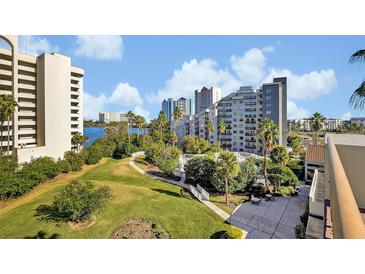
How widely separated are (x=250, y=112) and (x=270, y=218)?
23.3m

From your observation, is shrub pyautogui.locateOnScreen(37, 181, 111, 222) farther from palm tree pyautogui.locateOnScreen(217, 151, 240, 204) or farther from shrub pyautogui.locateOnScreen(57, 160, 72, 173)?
palm tree pyautogui.locateOnScreen(217, 151, 240, 204)

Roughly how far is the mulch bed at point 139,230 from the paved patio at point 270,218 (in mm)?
3471

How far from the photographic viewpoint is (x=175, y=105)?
4206 centimetres

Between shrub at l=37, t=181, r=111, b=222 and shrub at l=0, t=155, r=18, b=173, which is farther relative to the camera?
shrub at l=0, t=155, r=18, b=173

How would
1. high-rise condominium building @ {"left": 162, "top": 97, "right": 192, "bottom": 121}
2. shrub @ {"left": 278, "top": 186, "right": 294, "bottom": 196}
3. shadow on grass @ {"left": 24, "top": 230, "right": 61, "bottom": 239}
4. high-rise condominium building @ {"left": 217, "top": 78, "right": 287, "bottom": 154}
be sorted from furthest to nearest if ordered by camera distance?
high-rise condominium building @ {"left": 162, "top": 97, "right": 192, "bottom": 121} < high-rise condominium building @ {"left": 217, "top": 78, "right": 287, "bottom": 154} < shrub @ {"left": 278, "top": 186, "right": 294, "bottom": 196} < shadow on grass @ {"left": 24, "top": 230, "right": 61, "bottom": 239}

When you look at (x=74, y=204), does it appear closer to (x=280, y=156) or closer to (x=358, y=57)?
(x=358, y=57)

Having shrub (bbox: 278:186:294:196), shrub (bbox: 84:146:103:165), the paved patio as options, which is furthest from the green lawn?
shrub (bbox: 278:186:294:196)

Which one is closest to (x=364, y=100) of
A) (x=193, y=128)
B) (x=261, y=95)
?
(x=261, y=95)

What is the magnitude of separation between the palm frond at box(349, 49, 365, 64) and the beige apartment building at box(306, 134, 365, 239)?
5.78ft

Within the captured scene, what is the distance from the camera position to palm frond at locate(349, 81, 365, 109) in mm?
3670

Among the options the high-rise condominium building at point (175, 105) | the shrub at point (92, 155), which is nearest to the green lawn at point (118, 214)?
the shrub at point (92, 155)

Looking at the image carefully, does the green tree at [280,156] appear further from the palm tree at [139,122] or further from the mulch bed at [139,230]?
the palm tree at [139,122]
